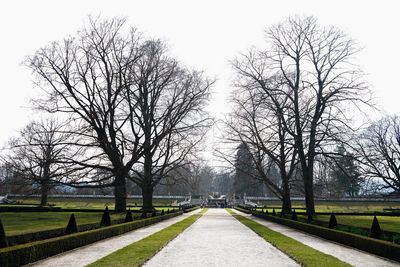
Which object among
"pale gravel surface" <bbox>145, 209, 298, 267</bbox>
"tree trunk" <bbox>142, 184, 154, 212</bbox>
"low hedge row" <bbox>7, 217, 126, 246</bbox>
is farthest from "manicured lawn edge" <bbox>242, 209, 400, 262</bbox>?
"tree trunk" <bbox>142, 184, 154, 212</bbox>

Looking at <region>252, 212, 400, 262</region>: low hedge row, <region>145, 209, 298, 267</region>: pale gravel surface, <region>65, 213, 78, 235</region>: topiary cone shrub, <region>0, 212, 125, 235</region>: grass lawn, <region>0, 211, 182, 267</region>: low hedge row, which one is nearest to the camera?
<region>0, 211, 182, 267</region>: low hedge row

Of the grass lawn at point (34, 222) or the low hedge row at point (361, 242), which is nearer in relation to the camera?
the low hedge row at point (361, 242)

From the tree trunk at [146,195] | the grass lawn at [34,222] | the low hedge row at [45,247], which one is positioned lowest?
the low hedge row at [45,247]

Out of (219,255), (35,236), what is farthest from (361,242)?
(35,236)

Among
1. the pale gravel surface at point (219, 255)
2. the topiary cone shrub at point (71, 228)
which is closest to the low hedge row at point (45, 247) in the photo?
the topiary cone shrub at point (71, 228)

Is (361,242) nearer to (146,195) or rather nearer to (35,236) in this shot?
(35,236)

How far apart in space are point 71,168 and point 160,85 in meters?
9.76

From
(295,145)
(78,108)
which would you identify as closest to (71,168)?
(78,108)

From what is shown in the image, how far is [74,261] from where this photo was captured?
10.2 metres

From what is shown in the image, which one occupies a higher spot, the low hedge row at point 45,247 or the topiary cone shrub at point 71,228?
the topiary cone shrub at point 71,228

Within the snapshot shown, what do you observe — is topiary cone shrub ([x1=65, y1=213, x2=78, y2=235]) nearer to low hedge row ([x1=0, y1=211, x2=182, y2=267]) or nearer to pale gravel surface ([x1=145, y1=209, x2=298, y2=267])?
low hedge row ([x1=0, y1=211, x2=182, y2=267])

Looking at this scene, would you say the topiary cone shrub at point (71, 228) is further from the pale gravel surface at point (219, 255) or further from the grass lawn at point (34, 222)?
the pale gravel surface at point (219, 255)

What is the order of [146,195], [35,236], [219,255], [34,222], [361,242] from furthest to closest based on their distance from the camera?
[146,195]
[34,222]
[361,242]
[35,236]
[219,255]

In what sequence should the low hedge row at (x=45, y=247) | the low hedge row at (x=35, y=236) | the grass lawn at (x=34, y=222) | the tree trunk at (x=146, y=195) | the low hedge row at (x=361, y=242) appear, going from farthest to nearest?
the tree trunk at (x=146, y=195) < the grass lawn at (x=34, y=222) < the low hedge row at (x=361, y=242) < the low hedge row at (x=35, y=236) < the low hedge row at (x=45, y=247)
